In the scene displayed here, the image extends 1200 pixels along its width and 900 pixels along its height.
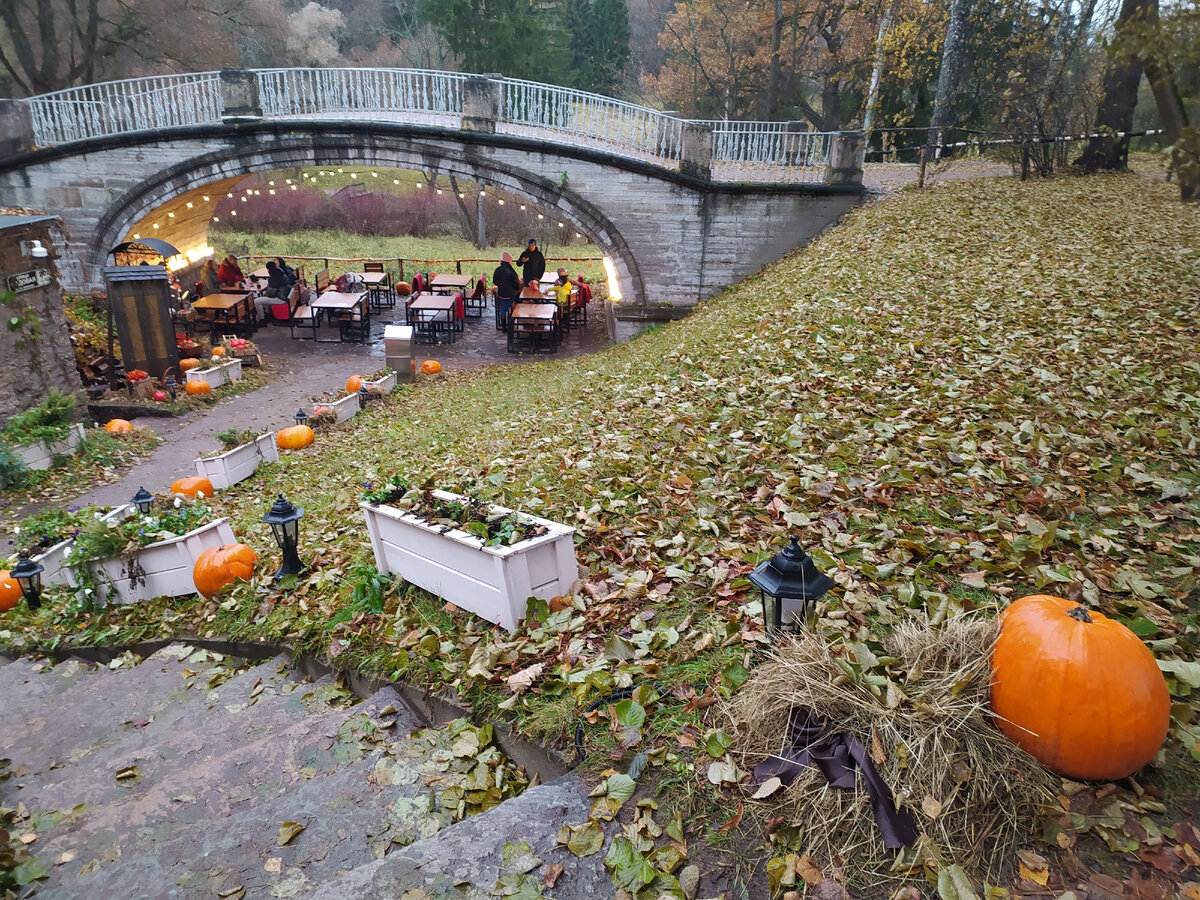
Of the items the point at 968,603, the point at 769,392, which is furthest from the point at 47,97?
the point at 968,603

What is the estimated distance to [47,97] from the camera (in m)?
16.6

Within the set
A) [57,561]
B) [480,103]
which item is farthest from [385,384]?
[480,103]

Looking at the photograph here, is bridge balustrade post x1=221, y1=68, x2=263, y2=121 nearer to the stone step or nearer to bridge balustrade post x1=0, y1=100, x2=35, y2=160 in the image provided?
bridge balustrade post x1=0, y1=100, x2=35, y2=160

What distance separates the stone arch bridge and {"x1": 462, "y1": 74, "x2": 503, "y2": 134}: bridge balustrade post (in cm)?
3

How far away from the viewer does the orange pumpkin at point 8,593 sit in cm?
652

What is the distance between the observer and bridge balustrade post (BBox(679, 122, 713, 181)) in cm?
1577

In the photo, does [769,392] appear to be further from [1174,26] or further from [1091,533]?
[1174,26]

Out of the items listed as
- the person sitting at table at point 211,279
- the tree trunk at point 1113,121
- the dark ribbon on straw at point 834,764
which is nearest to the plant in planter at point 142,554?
the dark ribbon on straw at point 834,764

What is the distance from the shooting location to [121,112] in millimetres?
16797

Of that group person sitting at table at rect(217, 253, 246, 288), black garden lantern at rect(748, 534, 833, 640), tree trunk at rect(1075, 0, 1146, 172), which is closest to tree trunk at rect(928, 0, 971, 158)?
tree trunk at rect(1075, 0, 1146, 172)

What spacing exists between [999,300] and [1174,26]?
3.65 meters

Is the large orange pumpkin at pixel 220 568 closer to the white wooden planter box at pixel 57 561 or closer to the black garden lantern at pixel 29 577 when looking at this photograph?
the white wooden planter box at pixel 57 561

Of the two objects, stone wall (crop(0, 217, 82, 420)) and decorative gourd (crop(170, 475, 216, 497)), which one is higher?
stone wall (crop(0, 217, 82, 420))

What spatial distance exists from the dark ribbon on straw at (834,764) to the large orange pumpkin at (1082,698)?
60 cm
